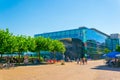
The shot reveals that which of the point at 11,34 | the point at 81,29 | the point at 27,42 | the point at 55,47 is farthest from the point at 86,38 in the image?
the point at 11,34

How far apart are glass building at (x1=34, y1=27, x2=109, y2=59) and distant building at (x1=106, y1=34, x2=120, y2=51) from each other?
993 inches

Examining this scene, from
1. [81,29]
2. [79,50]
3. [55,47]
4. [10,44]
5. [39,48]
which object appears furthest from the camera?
[81,29]

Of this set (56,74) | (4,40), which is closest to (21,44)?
(4,40)

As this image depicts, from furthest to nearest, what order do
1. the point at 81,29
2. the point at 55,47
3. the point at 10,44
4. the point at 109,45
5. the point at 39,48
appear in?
the point at 109,45 < the point at 81,29 < the point at 55,47 < the point at 39,48 < the point at 10,44

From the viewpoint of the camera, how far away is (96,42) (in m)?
138

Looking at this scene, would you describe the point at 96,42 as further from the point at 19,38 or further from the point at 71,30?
the point at 19,38

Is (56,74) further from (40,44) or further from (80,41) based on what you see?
(80,41)

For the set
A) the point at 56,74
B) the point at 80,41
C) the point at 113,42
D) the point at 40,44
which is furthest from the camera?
the point at 113,42

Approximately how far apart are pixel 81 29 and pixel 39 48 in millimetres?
65043

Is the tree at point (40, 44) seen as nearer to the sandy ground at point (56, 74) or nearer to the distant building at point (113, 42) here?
the sandy ground at point (56, 74)

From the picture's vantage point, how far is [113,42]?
183 meters

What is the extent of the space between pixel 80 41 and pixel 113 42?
77.9 m

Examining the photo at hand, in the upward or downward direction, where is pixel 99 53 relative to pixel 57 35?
downward

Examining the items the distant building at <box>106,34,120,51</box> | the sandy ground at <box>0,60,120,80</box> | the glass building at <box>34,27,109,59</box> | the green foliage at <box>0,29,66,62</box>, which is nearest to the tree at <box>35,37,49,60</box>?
the green foliage at <box>0,29,66,62</box>
